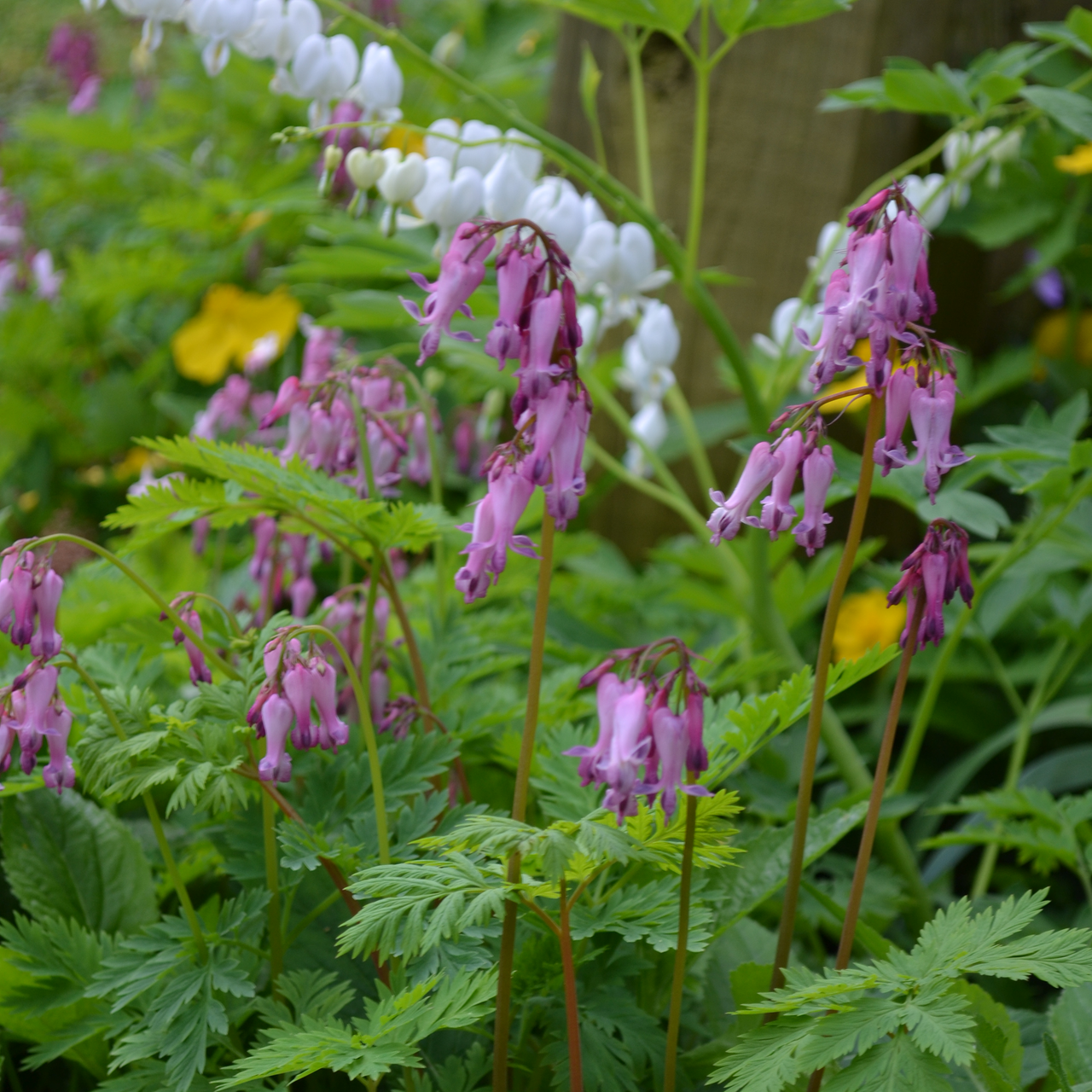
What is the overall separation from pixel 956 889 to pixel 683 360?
147 centimetres

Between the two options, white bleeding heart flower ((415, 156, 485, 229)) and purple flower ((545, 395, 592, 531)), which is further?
white bleeding heart flower ((415, 156, 485, 229))

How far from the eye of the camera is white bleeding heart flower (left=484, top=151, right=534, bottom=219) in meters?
1.48

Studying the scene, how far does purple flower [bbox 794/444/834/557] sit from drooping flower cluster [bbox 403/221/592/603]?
0.19 metres

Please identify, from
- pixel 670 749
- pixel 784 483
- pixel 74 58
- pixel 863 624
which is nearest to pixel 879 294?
pixel 784 483

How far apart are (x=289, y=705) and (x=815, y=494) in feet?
1.71

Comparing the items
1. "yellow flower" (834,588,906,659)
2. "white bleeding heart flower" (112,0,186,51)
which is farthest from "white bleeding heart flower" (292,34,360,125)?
"yellow flower" (834,588,906,659)

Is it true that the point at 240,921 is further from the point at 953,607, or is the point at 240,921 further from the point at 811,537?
the point at 953,607

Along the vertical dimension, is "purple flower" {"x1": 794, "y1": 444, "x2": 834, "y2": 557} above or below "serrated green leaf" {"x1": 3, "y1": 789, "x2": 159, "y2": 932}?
above

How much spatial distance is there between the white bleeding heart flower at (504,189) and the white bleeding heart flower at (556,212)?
1.6 inches

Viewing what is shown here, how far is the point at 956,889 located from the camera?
2.12 meters

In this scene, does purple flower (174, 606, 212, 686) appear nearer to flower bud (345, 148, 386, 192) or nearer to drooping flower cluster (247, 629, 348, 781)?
drooping flower cluster (247, 629, 348, 781)

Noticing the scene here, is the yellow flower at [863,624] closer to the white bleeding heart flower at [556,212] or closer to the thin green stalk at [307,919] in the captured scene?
the white bleeding heart flower at [556,212]

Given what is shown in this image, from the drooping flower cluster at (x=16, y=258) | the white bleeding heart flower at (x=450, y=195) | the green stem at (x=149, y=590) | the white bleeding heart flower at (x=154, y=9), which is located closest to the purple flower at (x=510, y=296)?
the green stem at (x=149, y=590)

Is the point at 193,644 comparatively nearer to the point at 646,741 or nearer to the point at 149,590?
the point at 149,590
